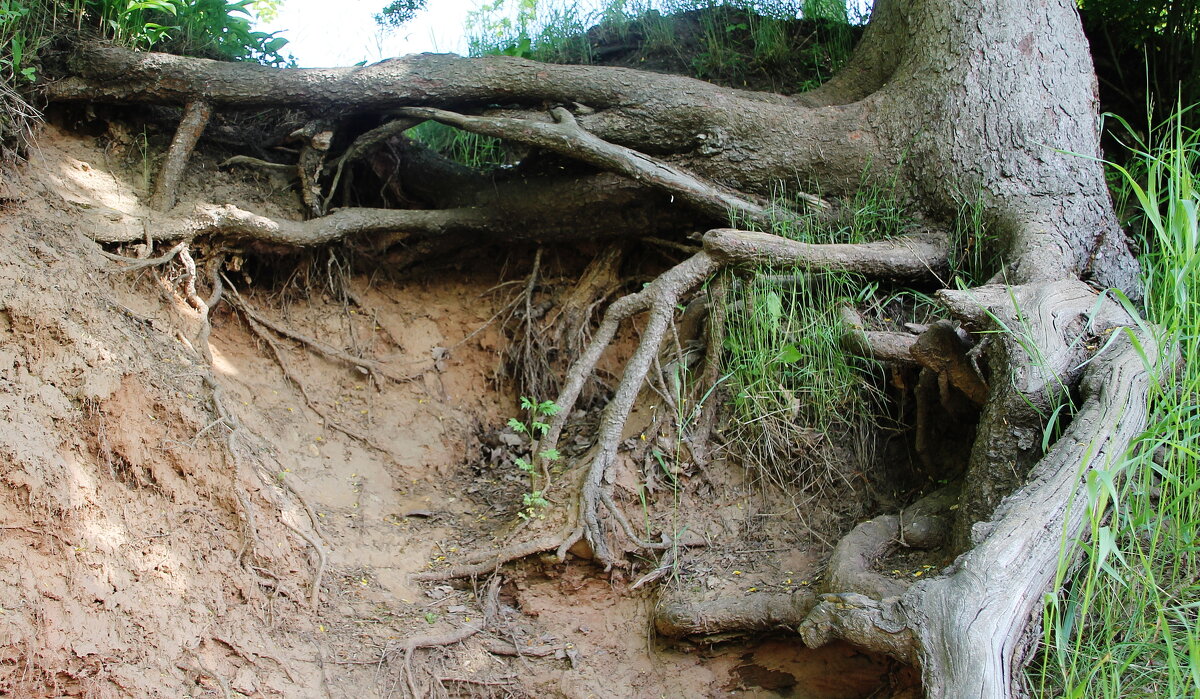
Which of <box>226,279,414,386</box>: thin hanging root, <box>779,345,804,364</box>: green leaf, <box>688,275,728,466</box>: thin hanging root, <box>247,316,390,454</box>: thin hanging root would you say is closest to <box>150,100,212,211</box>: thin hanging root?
<box>226,279,414,386</box>: thin hanging root

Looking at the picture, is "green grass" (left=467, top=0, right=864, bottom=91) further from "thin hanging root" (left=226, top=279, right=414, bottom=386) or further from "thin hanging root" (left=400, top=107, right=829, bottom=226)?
"thin hanging root" (left=226, top=279, right=414, bottom=386)

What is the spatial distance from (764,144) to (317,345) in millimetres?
2409

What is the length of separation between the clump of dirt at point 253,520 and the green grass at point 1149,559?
83 cm

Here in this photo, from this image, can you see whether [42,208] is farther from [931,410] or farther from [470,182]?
[931,410]

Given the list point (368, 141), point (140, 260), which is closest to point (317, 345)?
point (140, 260)

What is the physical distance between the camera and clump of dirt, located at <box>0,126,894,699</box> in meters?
2.95

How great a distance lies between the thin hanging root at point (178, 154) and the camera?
413 cm

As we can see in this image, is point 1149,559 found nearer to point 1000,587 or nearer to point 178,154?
point 1000,587

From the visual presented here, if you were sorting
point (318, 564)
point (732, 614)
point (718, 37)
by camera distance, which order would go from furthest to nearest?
1. point (718, 37)
2. point (318, 564)
3. point (732, 614)

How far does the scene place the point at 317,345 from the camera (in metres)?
4.52

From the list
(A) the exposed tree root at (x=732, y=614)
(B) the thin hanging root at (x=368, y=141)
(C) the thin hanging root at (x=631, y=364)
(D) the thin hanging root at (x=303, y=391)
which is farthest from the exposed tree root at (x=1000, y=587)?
(B) the thin hanging root at (x=368, y=141)

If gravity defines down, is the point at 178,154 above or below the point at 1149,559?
above

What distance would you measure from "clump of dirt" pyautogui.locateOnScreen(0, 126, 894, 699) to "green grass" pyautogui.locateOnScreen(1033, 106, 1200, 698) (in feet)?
2.74

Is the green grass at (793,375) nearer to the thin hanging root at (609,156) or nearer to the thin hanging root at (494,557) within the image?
the thin hanging root at (609,156)
